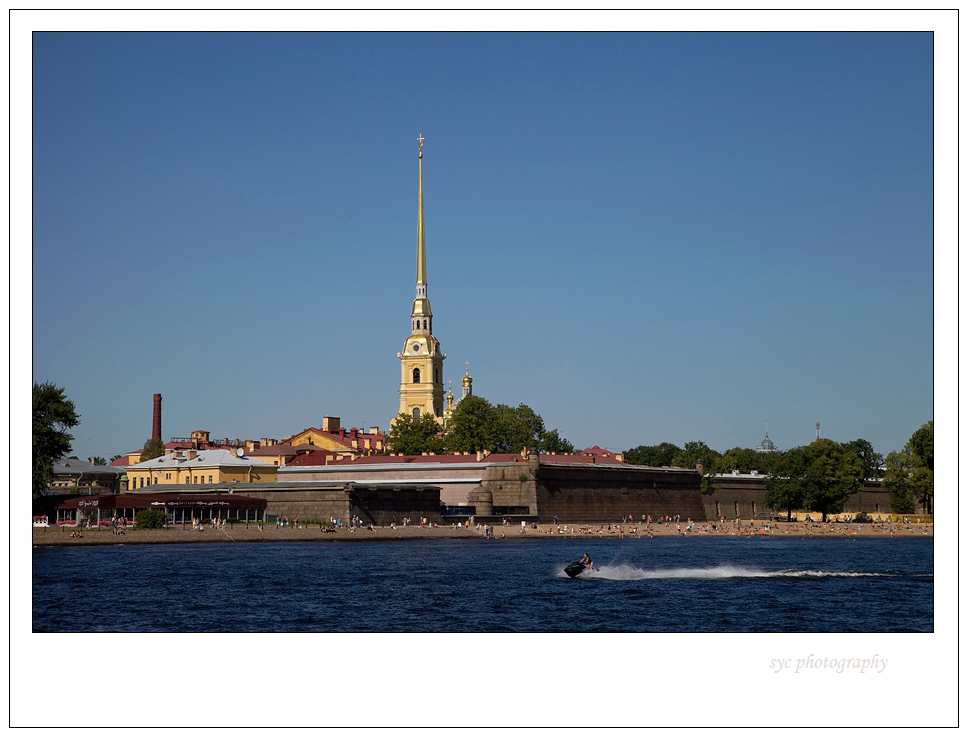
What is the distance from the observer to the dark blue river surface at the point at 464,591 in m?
30.6

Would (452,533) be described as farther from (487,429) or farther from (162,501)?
(487,429)

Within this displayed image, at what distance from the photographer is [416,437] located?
366 ft

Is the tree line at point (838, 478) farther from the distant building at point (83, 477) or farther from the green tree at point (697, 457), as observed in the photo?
the distant building at point (83, 477)

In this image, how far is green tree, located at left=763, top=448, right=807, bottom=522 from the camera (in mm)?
97125

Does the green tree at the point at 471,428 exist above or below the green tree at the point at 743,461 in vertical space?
above

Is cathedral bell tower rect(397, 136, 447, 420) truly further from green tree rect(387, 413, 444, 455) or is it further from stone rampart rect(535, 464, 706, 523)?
stone rampart rect(535, 464, 706, 523)

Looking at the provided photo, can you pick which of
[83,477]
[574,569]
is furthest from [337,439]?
[574,569]

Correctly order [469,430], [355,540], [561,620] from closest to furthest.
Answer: [561,620] < [355,540] < [469,430]

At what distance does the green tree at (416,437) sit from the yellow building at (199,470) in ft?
71.6

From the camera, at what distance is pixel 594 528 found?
281 feet
